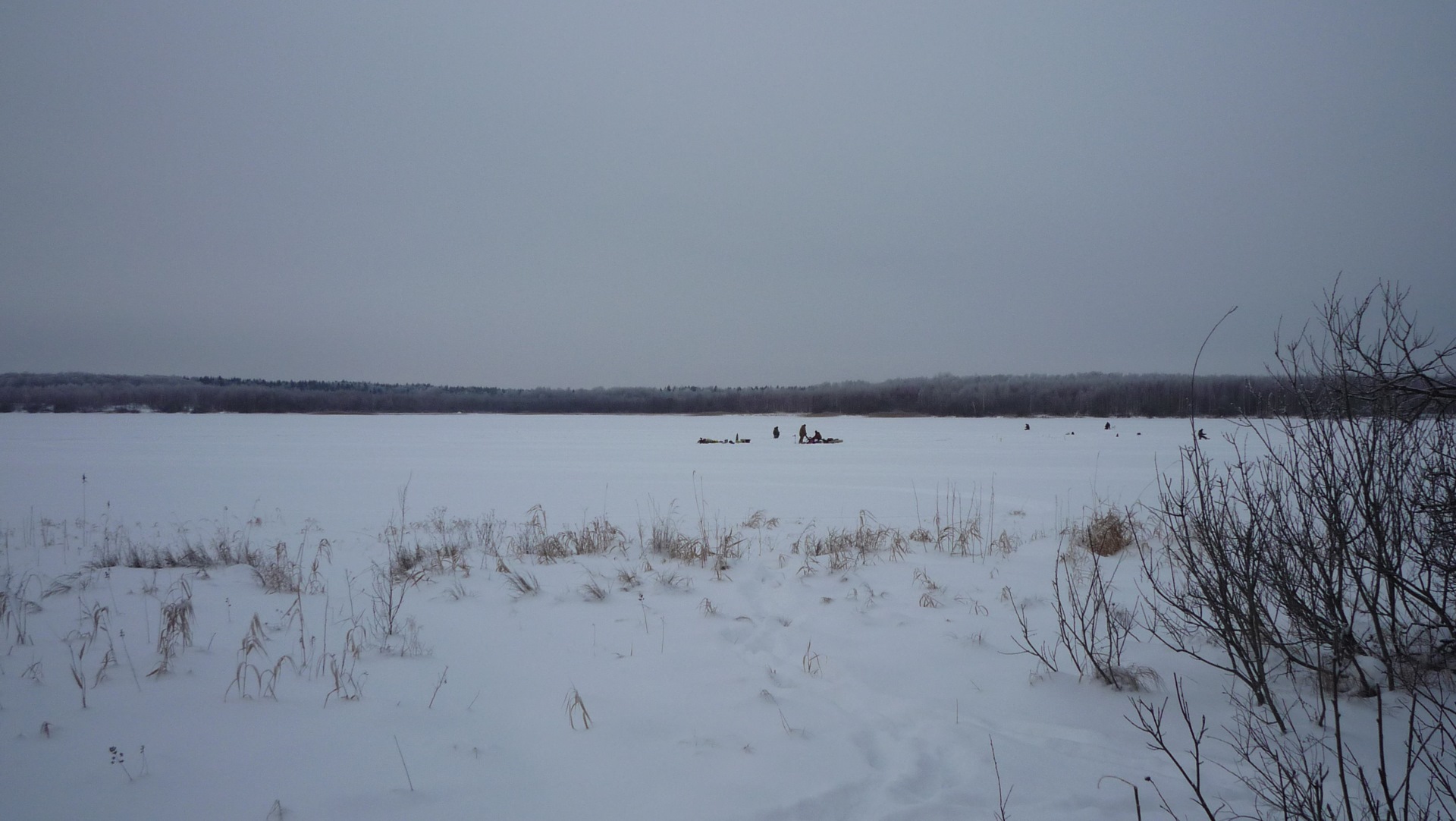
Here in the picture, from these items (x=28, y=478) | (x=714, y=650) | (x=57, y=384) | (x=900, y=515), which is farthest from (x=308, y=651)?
(x=57, y=384)

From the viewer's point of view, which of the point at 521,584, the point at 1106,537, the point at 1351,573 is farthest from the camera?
the point at 1106,537

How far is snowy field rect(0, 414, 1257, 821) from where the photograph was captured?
107 inches

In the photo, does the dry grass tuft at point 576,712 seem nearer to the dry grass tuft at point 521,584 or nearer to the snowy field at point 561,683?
the snowy field at point 561,683

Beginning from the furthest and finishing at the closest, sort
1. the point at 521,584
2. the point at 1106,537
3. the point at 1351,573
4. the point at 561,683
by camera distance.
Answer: the point at 1106,537 → the point at 521,584 → the point at 561,683 → the point at 1351,573

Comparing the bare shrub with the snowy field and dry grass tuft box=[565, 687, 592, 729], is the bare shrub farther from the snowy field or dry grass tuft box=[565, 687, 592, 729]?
dry grass tuft box=[565, 687, 592, 729]

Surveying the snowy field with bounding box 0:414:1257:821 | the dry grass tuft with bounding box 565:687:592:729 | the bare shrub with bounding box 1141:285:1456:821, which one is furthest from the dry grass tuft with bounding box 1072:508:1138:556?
the dry grass tuft with bounding box 565:687:592:729

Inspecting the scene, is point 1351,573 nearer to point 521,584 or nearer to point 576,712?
point 576,712

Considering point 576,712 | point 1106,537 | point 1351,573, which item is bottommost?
point 576,712

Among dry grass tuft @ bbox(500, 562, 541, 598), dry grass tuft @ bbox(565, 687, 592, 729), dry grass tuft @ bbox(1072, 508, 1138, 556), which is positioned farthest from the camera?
dry grass tuft @ bbox(1072, 508, 1138, 556)

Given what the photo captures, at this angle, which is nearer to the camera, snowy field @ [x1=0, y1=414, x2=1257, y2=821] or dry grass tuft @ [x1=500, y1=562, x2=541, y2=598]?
snowy field @ [x1=0, y1=414, x2=1257, y2=821]

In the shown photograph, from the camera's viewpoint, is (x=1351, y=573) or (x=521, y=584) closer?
(x=1351, y=573)

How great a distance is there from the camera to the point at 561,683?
150 inches

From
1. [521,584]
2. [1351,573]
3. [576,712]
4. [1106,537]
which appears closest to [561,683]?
[576,712]

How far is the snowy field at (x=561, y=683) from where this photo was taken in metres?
2.73
